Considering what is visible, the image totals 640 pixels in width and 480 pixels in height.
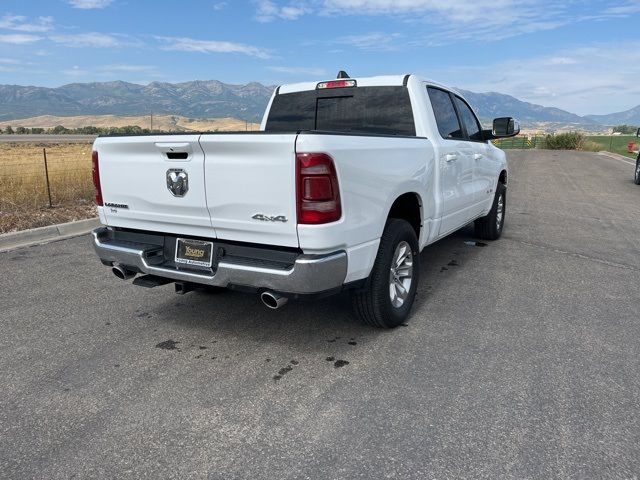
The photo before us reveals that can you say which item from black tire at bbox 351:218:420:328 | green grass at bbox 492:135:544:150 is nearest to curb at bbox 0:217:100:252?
black tire at bbox 351:218:420:328

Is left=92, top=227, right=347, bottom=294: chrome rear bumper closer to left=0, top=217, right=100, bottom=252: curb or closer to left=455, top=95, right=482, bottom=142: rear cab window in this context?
left=455, top=95, right=482, bottom=142: rear cab window

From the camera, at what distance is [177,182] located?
3.30 m

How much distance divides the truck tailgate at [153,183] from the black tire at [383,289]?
1.17 meters

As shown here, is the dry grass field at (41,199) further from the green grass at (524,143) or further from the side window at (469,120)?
the green grass at (524,143)

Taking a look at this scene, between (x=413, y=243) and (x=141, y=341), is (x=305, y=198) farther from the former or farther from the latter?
(x=141, y=341)

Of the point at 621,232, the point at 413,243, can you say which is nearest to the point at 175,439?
the point at 413,243

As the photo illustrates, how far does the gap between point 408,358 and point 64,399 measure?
2.15 metres

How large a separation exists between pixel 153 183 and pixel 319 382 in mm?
1736

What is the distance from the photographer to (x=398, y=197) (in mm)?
3760

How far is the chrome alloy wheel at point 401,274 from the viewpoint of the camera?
386cm

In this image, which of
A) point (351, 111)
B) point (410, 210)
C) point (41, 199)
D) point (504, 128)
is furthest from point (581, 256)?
point (41, 199)

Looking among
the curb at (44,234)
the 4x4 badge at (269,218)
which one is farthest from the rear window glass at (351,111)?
the curb at (44,234)

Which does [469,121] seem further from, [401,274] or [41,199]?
[41,199]

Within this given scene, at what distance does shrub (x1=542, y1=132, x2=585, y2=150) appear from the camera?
36875mm
